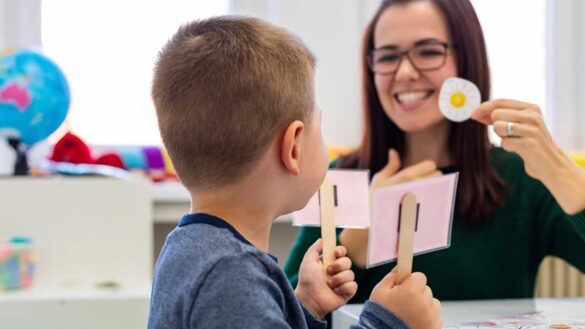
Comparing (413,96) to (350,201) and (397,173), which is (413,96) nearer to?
(397,173)

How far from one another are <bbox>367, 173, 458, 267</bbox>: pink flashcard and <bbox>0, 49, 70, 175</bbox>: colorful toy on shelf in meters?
1.00

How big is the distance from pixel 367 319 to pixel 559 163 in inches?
24.9

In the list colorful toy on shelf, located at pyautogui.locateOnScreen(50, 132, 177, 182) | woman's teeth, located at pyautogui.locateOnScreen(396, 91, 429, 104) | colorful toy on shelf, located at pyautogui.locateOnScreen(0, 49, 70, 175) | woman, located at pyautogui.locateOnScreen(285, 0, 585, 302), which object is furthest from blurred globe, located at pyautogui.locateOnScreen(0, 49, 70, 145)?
woman's teeth, located at pyautogui.locateOnScreen(396, 91, 429, 104)

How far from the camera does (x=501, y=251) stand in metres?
1.48

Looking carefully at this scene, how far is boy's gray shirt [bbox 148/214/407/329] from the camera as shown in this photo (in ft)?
2.17

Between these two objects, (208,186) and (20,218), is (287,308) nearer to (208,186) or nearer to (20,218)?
(208,186)

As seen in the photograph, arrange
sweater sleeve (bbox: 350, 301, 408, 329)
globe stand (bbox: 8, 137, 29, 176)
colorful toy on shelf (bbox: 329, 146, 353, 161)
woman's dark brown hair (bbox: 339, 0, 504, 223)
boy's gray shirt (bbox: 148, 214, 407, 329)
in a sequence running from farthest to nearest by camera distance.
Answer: colorful toy on shelf (bbox: 329, 146, 353, 161), globe stand (bbox: 8, 137, 29, 176), woman's dark brown hair (bbox: 339, 0, 504, 223), sweater sleeve (bbox: 350, 301, 408, 329), boy's gray shirt (bbox: 148, 214, 407, 329)


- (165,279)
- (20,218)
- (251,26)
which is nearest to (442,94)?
(251,26)

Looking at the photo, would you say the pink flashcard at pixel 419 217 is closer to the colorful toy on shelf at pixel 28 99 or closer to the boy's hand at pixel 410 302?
the boy's hand at pixel 410 302

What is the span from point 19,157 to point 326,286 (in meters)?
1.10

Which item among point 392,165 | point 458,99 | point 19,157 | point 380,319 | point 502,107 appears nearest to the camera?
point 380,319

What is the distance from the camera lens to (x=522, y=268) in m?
1.48

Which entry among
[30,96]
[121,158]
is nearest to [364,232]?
[30,96]

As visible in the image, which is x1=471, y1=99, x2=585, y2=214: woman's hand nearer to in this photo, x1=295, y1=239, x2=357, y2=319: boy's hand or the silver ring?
the silver ring
